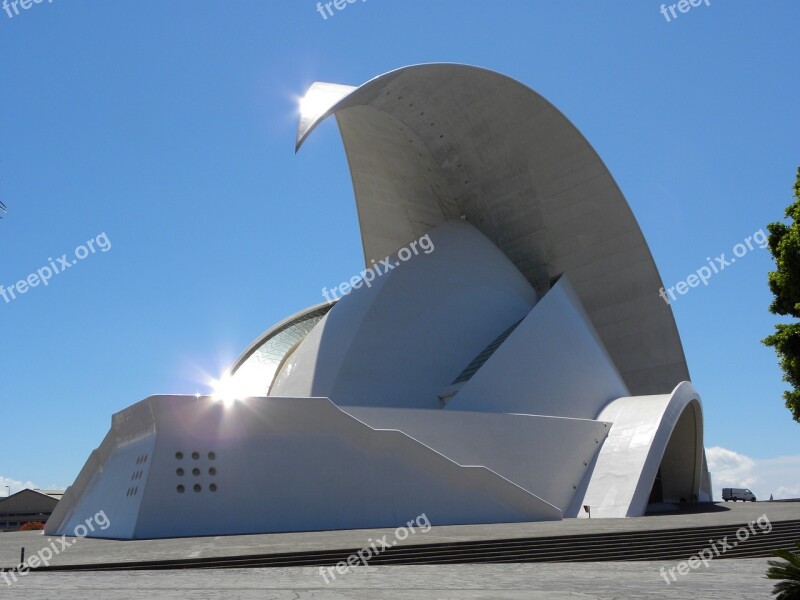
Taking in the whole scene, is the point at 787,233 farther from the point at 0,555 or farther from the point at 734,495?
the point at 734,495

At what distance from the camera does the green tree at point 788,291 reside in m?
13.2

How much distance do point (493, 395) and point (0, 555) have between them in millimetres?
12184

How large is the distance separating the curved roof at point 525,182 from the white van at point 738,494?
10.5 m

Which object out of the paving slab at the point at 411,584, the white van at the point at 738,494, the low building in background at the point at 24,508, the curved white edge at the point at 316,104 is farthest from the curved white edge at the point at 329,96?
the low building in background at the point at 24,508

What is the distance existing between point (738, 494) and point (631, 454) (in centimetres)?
1739

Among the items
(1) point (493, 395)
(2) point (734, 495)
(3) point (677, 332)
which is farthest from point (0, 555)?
(2) point (734, 495)

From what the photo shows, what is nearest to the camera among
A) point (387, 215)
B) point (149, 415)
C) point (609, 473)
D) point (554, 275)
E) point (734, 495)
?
point (149, 415)

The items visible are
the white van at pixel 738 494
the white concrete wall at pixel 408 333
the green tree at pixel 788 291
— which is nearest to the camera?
the green tree at pixel 788 291

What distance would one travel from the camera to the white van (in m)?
33.9

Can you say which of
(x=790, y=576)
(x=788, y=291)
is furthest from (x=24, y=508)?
(x=790, y=576)

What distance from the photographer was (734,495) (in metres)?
34.0

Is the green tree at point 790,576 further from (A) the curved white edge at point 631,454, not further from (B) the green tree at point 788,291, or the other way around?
(A) the curved white edge at point 631,454

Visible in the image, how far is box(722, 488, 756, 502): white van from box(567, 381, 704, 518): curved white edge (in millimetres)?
14513

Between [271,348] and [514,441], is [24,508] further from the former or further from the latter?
[514,441]
